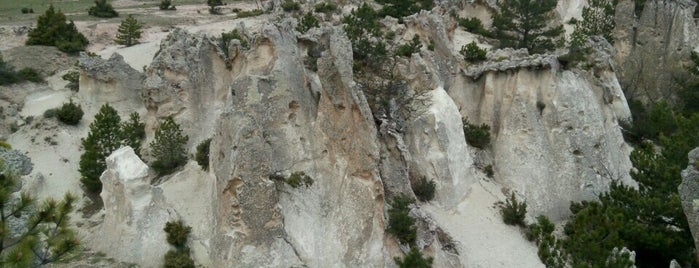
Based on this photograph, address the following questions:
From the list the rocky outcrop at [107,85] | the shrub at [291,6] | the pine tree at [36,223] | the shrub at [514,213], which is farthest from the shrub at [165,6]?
the pine tree at [36,223]

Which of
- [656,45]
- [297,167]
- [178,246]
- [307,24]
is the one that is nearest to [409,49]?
[307,24]

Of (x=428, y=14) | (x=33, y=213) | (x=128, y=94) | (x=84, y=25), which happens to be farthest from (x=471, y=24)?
(x=33, y=213)

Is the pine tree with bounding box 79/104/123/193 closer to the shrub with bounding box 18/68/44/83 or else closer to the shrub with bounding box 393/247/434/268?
the shrub with bounding box 18/68/44/83

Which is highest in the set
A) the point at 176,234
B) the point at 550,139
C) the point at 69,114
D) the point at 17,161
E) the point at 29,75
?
the point at 550,139

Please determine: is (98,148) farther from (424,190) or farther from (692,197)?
(692,197)

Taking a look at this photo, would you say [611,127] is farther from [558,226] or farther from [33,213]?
[33,213]

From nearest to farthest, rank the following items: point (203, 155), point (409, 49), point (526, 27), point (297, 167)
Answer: point (297, 167)
point (203, 155)
point (409, 49)
point (526, 27)

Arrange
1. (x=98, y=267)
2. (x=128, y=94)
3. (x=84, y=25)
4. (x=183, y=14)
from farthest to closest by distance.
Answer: (x=183, y=14) → (x=84, y=25) → (x=128, y=94) → (x=98, y=267)
